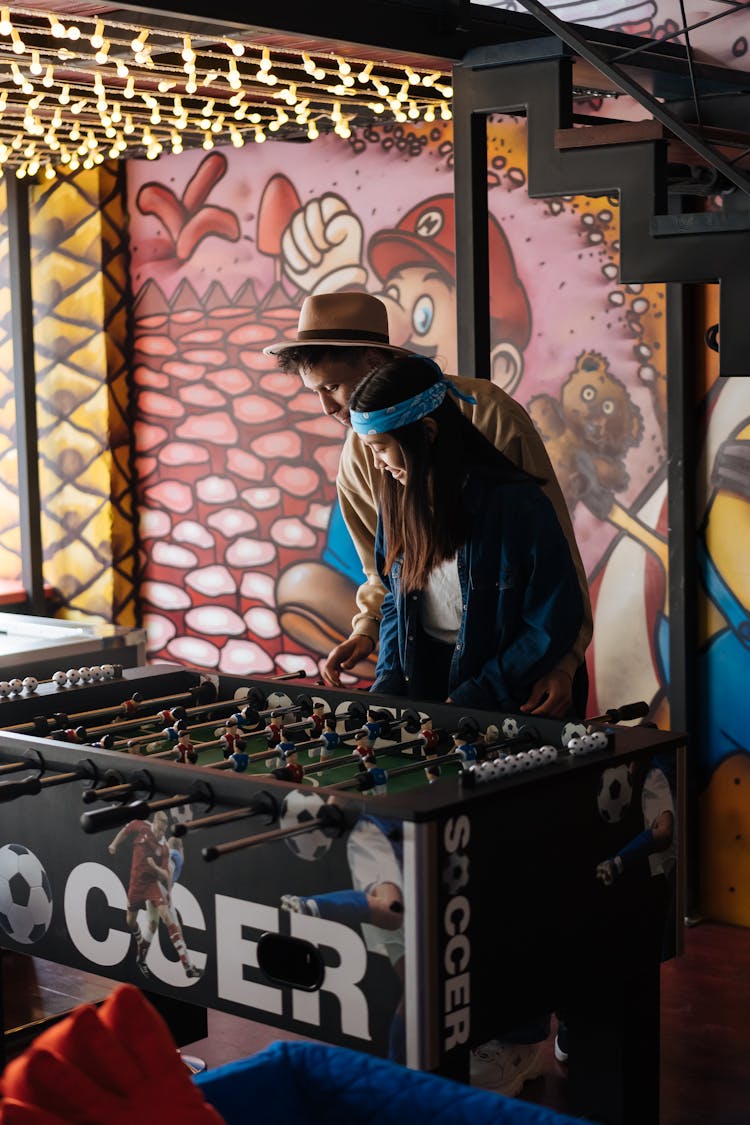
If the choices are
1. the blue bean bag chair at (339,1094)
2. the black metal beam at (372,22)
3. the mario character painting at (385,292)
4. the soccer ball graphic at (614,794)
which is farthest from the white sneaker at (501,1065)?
the black metal beam at (372,22)

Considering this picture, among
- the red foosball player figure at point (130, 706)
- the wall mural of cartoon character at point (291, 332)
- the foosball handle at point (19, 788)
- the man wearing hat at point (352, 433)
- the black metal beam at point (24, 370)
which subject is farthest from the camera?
the black metal beam at point (24, 370)

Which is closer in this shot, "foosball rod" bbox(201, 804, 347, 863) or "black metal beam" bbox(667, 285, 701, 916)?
"foosball rod" bbox(201, 804, 347, 863)

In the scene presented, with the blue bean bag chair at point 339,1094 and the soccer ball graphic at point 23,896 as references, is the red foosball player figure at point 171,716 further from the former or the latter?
the blue bean bag chair at point 339,1094

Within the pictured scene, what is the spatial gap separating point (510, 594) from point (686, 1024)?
54.5 inches

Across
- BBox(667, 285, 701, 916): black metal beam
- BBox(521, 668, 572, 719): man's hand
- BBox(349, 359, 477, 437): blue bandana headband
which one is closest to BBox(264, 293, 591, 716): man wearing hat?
BBox(521, 668, 572, 719): man's hand

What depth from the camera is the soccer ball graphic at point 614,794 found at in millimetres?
2588

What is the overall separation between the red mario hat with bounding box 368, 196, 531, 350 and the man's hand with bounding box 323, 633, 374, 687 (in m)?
1.51

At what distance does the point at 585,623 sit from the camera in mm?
3359

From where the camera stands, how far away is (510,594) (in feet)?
10.7

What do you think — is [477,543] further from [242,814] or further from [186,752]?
[242,814]

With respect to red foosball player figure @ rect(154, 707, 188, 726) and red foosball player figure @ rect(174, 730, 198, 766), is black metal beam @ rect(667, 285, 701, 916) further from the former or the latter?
red foosball player figure @ rect(174, 730, 198, 766)

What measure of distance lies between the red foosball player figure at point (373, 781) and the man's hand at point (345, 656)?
2.85 ft

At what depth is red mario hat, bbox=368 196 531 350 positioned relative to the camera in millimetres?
4922

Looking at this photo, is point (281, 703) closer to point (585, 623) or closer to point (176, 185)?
point (585, 623)
